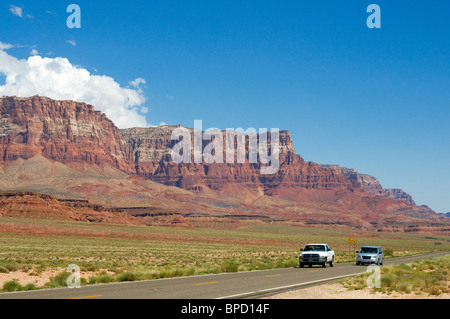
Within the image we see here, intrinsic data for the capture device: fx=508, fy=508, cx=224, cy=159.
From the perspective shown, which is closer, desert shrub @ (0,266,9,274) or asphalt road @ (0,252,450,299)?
asphalt road @ (0,252,450,299)

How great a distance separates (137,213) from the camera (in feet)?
513

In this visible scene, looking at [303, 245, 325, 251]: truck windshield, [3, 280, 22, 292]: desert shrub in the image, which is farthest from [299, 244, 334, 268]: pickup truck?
[3, 280, 22, 292]: desert shrub

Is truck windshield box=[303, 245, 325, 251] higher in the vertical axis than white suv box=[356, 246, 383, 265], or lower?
higher

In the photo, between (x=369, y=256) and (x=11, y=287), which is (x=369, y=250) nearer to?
(x=369, y=256)

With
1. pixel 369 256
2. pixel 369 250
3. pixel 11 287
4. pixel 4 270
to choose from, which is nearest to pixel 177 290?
pixel 11 287

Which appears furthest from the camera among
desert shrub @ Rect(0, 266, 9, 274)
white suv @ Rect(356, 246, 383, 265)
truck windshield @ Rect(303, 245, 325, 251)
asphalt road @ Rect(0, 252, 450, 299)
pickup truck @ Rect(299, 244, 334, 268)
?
white suv @ Rect(356, 246, 383, 265)

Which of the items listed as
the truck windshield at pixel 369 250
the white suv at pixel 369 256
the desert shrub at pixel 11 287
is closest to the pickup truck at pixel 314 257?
the white suv at pixel 369 256

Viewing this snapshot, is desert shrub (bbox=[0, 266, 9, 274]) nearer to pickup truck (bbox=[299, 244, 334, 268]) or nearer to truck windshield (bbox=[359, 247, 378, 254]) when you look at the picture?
pickup truck (bbox=[299, 244, 334, 268])

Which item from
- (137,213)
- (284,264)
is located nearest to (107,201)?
(137,213)
